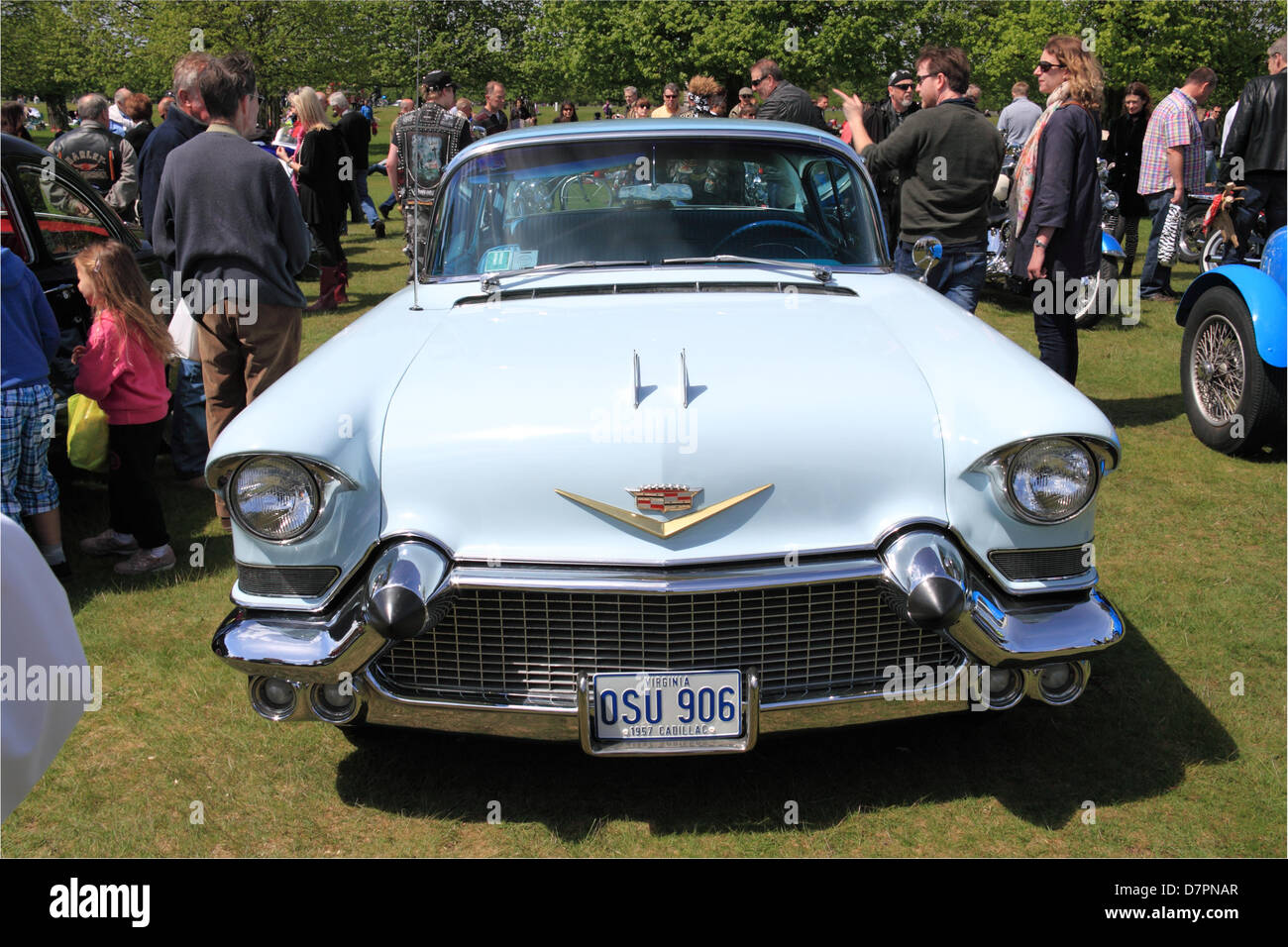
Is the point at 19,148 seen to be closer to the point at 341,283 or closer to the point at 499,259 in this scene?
the point at 499,259

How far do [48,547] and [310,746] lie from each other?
1997 mm

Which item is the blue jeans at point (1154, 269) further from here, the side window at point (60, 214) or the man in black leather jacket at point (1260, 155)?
the side window at point (60, 214)

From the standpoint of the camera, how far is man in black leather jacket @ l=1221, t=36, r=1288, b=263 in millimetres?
7527

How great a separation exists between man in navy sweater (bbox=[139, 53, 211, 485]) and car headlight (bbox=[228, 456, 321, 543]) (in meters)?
2.64

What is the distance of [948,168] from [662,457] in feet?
12.9

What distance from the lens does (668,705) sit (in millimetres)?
2705

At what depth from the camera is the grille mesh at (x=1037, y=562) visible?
2828 millimetres

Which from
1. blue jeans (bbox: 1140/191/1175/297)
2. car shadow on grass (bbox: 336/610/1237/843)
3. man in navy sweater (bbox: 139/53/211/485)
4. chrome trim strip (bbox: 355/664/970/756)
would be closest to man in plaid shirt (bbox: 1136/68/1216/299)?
blue jeans (bbox: 1140/191/1175/297)

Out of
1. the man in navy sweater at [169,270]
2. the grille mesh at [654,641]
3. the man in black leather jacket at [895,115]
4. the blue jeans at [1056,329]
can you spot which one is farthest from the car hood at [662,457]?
the man in black leather jacket at [895,115]

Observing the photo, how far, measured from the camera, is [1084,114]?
18.4 ft

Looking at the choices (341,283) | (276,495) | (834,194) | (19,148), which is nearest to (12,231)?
(19,148)

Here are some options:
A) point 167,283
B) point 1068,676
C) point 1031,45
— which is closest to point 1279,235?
point 1068,676

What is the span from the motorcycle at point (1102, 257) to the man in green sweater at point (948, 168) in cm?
290

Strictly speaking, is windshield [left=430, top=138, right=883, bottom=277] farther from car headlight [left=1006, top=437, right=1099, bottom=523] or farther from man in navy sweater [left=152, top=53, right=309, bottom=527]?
car headlight [left=1006, top=437, right=1099, bottom=523]
